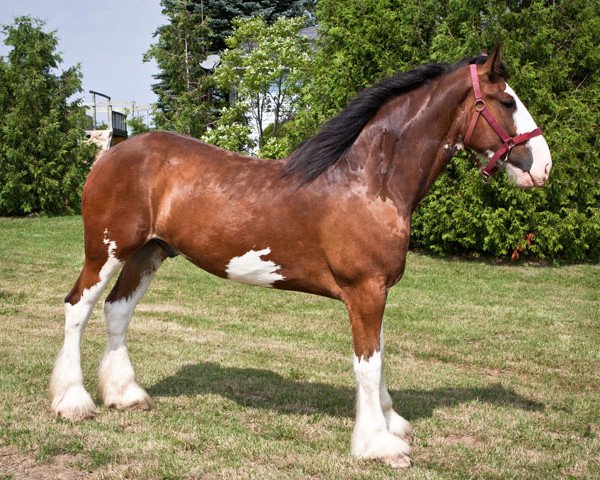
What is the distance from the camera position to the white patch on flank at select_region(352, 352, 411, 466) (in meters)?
3.88

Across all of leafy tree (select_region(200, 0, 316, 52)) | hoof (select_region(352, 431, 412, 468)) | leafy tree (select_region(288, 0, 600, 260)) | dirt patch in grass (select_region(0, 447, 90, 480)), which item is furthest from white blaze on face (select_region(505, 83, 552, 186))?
leafy tree (select_region(200, 0, 316, 52))

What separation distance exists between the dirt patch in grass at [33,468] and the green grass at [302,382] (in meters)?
0.01

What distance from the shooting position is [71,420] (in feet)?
14.5

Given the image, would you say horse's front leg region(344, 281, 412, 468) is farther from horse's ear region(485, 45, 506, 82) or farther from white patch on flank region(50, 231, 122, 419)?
white patch on flank region(50, 231, 122, 419)

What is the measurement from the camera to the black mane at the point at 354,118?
13.5 feet

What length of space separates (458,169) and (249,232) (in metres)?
9.39

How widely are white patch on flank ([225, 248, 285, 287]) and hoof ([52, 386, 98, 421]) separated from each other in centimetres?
143

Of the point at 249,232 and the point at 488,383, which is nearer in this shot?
the point at 249,232

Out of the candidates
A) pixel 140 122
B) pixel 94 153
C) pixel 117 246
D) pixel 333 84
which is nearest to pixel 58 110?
pixel 94 153

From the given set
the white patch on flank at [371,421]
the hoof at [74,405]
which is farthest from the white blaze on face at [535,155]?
the hoof at [74,405]

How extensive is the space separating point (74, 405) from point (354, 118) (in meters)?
2.81

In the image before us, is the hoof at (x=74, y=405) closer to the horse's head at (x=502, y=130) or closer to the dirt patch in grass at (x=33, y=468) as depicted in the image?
the dirt patch in grass at (x=33, y=468)

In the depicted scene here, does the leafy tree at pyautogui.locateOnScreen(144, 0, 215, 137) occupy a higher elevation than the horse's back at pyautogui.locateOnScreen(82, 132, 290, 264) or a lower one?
higher

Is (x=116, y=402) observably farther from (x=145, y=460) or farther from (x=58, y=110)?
(x=58, y=110)
